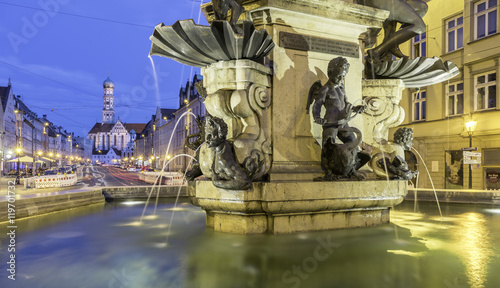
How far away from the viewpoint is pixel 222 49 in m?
5.78

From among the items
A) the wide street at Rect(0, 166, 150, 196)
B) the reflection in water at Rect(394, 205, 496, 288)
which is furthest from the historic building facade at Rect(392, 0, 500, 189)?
the wide street at Rect(0, 166, 150, 196)

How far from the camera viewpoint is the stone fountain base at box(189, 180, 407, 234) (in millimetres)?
5480

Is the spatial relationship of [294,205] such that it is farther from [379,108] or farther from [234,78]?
[379,108]

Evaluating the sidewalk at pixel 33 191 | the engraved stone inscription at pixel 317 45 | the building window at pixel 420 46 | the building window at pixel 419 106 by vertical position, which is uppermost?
the building window at pixel 420 46

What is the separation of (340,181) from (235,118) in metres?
1.89

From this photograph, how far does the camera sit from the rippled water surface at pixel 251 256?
3.55m

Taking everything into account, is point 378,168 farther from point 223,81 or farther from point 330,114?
point 223,81

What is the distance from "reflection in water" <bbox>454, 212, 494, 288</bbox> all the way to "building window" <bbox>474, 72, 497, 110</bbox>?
15.9 meters

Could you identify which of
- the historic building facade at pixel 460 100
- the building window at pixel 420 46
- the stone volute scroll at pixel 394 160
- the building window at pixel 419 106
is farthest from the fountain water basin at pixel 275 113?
the building window at pixel 420 46

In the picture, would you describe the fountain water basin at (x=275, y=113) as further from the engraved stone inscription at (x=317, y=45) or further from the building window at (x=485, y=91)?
the building window at (x=485, y=91)

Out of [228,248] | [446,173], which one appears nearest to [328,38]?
[228,248]

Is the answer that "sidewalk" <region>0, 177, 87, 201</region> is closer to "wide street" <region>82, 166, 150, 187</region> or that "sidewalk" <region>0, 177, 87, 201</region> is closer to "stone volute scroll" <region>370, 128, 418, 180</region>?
"wide street" <region>82, 166, 150, 187</region>

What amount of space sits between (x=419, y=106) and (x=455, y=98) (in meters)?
3.01

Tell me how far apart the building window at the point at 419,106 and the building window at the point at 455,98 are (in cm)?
202
